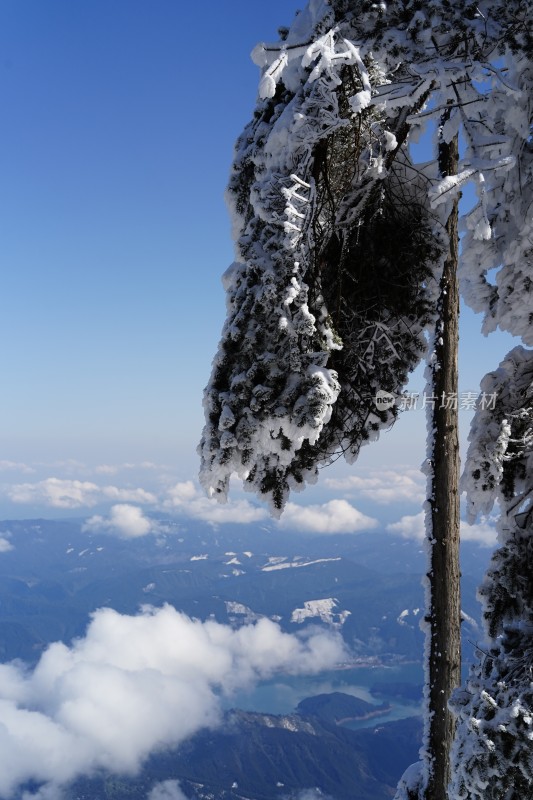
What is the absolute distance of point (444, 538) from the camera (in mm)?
6445

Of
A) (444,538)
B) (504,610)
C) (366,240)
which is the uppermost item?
(366,240)

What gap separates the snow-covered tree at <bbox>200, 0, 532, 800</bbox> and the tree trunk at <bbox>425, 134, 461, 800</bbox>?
0.05 feet

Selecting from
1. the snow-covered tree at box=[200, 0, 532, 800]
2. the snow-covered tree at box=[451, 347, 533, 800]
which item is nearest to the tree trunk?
the snow-covered tree at box=[200, 0, 532, 800]

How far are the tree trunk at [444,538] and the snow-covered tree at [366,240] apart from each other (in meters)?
0.02

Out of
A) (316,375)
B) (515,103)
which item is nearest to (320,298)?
(316,375)

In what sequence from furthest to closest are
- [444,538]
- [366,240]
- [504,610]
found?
[366,240] < [444,538] < [504,610]

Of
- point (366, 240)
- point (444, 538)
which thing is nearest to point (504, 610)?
point (444, 538)

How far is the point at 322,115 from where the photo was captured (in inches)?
206

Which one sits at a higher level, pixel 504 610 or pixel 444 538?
pixel 444 538

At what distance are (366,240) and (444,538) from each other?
3188 mm

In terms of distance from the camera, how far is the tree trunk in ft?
20.2

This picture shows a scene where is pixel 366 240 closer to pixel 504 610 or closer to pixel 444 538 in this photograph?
pixel 444 538

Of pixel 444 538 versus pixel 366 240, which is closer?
pixel 444 538

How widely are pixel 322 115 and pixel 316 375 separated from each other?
2138mm
